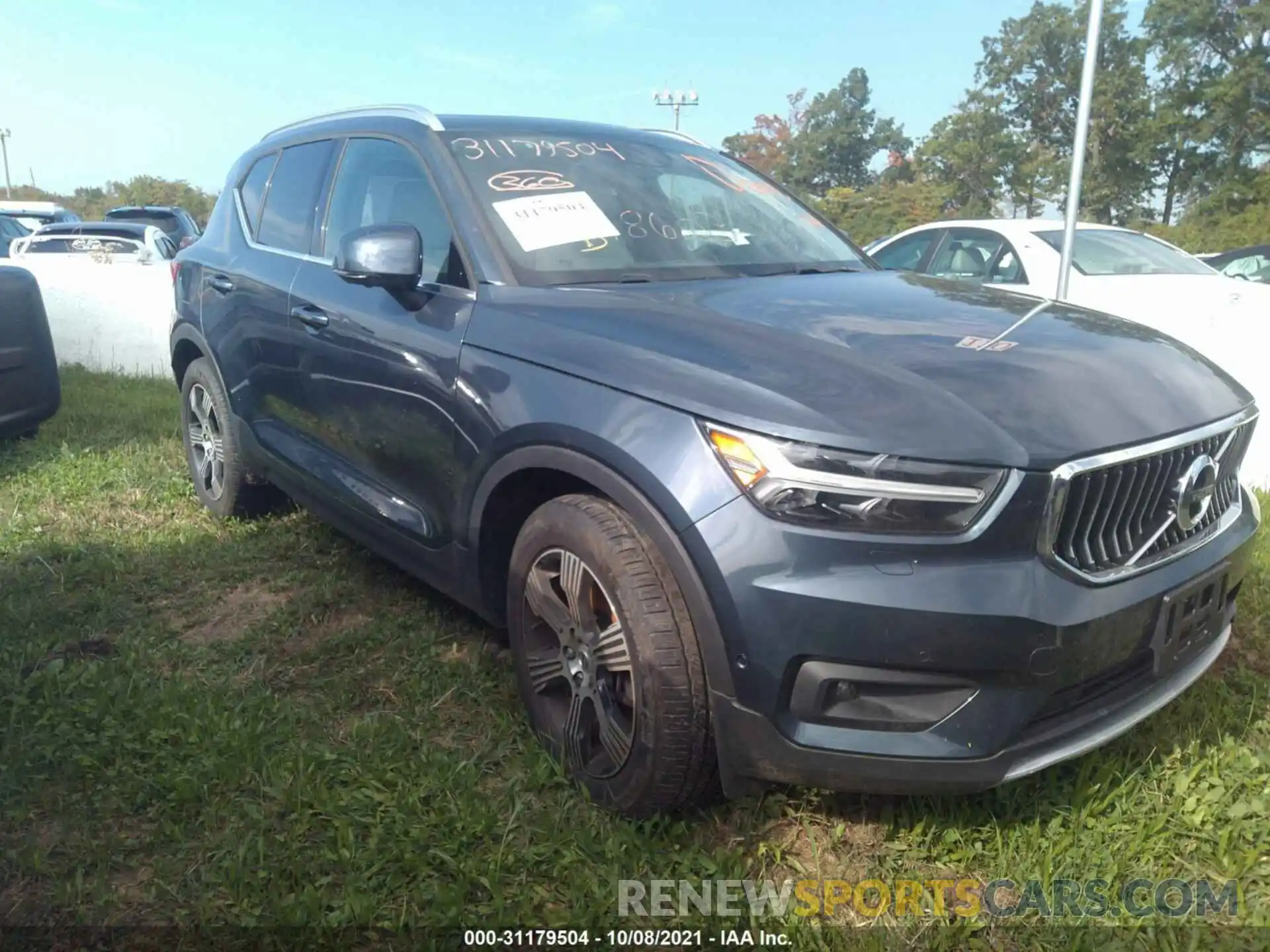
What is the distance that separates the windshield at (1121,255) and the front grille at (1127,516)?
512 centimetres

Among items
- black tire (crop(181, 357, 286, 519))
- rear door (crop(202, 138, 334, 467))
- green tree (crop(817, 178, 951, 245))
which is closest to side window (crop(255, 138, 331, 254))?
rear door (crop(202, 138, 334, 467))

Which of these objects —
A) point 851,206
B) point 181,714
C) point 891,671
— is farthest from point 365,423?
point 851,206

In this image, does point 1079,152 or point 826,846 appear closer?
point 826,846

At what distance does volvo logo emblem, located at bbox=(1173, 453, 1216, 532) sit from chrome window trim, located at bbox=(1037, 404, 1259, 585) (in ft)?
0.15

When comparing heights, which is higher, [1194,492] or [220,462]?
[1194,492]

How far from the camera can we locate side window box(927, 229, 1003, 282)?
7.35 m

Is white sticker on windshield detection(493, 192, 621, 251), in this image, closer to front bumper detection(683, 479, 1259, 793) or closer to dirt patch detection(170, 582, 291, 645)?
front bumper detection(683, 479, 1259, 793)

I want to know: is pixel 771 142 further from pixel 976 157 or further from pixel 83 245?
pixel 83 245

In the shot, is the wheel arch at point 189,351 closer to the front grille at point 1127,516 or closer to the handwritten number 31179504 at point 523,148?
the handwritten number 31179504 at point 523,148

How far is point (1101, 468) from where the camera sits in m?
1.98

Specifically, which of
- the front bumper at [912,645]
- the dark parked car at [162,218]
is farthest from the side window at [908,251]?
the dark parked car at [162,218]

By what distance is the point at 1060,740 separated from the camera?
6.75ft

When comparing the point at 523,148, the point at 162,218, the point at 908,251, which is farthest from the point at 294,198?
the point at 162,218

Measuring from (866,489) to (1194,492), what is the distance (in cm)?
87
